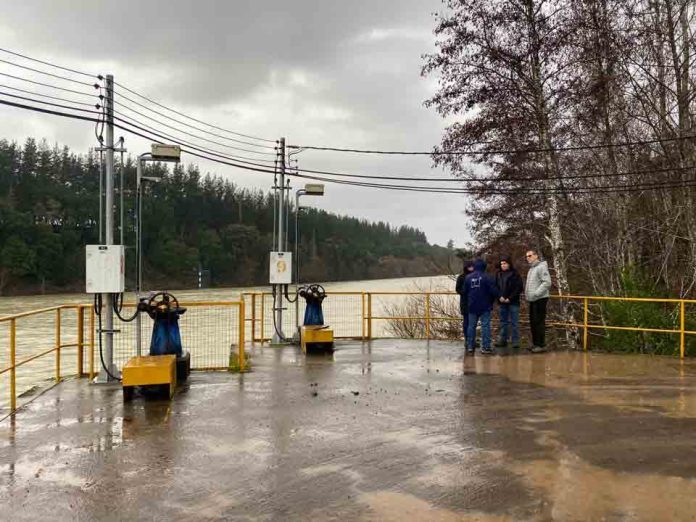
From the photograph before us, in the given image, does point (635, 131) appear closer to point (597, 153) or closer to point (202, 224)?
point (597, 153)

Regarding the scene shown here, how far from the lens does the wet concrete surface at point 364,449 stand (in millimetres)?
3936

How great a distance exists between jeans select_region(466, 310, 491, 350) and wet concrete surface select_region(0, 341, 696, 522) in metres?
1.81

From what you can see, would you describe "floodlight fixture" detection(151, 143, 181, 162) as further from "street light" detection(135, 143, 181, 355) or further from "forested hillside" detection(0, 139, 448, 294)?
"forested hillside" detection(0, 139, 448, 294)

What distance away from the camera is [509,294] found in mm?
10484

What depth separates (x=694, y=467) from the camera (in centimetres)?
457

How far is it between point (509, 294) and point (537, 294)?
510mm

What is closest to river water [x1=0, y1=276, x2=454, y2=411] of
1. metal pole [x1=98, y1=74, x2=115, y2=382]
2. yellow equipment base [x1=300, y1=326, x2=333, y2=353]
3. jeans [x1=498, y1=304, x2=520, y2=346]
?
metal pole [x1=98, y1=74, x2=115, y2=382]

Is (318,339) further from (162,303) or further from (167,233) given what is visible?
(167,233)

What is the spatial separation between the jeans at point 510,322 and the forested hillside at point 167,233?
45.7 meters

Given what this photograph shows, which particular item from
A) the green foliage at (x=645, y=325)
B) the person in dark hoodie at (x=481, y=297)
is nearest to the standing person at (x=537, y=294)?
the person in dark hoodie at (x=481, y=297)

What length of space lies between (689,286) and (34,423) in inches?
517

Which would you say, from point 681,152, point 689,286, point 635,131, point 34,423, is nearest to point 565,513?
point 34,423

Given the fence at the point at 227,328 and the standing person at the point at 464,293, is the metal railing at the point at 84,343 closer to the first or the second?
the fence at the point at 227,328

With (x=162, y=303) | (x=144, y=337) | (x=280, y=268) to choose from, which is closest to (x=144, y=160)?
(x=162, y=303)
